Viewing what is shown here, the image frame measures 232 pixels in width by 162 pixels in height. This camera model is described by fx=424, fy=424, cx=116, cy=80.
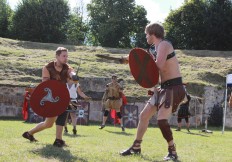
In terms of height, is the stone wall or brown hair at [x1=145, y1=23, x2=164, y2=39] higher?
brown hair at [x1=145, y1=23, x2=164, y2=39]

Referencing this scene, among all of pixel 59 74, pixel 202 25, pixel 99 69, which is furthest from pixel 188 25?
pixel 59 74

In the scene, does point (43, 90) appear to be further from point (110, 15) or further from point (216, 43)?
point (110, 15)

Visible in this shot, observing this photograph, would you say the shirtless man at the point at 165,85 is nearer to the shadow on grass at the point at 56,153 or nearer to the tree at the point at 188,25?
the shadow on grass at the point at 56,153

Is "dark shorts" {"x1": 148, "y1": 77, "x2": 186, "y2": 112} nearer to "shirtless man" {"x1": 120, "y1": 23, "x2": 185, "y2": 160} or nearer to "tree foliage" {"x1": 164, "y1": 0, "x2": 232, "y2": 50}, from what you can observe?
"shirtless man" {"x1": 120, "y1": 23, "x2": 185, "y2": 160}

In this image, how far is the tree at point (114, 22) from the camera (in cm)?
4588

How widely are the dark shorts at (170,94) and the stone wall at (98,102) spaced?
12.1m

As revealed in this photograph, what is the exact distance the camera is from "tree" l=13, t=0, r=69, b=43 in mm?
40938

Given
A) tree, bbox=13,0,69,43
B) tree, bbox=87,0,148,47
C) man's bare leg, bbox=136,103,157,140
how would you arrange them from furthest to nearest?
1. tree, bbox=87,0,148,47
2. tree, bbox=13,0,69,43
3. man's bare leg, bbox=136,103,157,140

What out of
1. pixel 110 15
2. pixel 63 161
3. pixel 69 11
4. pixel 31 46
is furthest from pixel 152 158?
pixel 110 15

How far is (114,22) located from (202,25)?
11.3m

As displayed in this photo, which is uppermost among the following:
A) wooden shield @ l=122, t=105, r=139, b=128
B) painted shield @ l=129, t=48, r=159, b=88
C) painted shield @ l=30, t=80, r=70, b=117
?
painted shield @ l=129, t=48, r=159, b=88

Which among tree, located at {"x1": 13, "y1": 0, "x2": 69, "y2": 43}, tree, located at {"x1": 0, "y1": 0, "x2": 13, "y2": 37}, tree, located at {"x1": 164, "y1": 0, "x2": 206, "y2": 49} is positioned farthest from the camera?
tree, located at {"x1": 0, "y1": 0, "x2": 13, "y2": 37}

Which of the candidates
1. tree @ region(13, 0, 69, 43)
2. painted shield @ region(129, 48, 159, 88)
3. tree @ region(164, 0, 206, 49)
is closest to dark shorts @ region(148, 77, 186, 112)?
painted shield @ region(129, 48, 159, 88)

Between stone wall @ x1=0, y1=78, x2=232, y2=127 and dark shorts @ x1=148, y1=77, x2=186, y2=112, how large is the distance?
12146 mm
